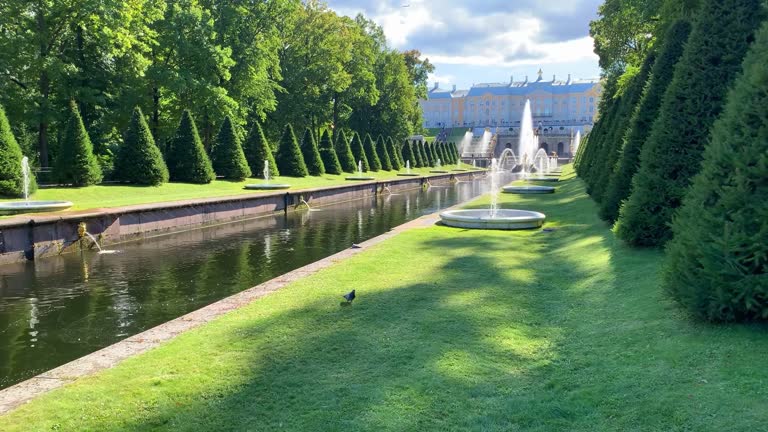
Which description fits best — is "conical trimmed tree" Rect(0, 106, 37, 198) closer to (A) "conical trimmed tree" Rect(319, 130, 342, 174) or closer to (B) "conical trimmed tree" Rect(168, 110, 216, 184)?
(B) "conical trimmed tree" Rect(168, 110, 216, 184)

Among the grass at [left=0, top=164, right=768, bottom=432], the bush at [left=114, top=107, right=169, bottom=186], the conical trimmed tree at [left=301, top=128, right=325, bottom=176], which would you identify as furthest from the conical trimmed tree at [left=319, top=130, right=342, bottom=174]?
the grass at [left=0, top=164, right=768, bottom=432]

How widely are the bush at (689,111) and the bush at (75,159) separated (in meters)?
19.1

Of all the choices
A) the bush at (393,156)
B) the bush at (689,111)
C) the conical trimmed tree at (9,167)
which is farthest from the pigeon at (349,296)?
the bush at (393,156)

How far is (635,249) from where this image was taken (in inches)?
318

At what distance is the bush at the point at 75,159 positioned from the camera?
20.3 m

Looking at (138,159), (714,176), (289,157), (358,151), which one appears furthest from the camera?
(358,151)

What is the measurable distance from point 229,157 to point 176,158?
317cm

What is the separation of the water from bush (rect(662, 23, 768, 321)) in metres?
3.58

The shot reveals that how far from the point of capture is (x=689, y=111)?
7750 millimetres

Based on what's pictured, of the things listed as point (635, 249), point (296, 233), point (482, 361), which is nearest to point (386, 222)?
point (296, 233)

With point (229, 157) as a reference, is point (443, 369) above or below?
below

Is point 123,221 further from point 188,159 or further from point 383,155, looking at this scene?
point 383,155

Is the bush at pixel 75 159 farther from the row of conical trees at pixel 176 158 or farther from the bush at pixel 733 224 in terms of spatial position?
the bush at pixel 733 224

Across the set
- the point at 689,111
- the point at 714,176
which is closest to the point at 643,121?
the point at 689,111
